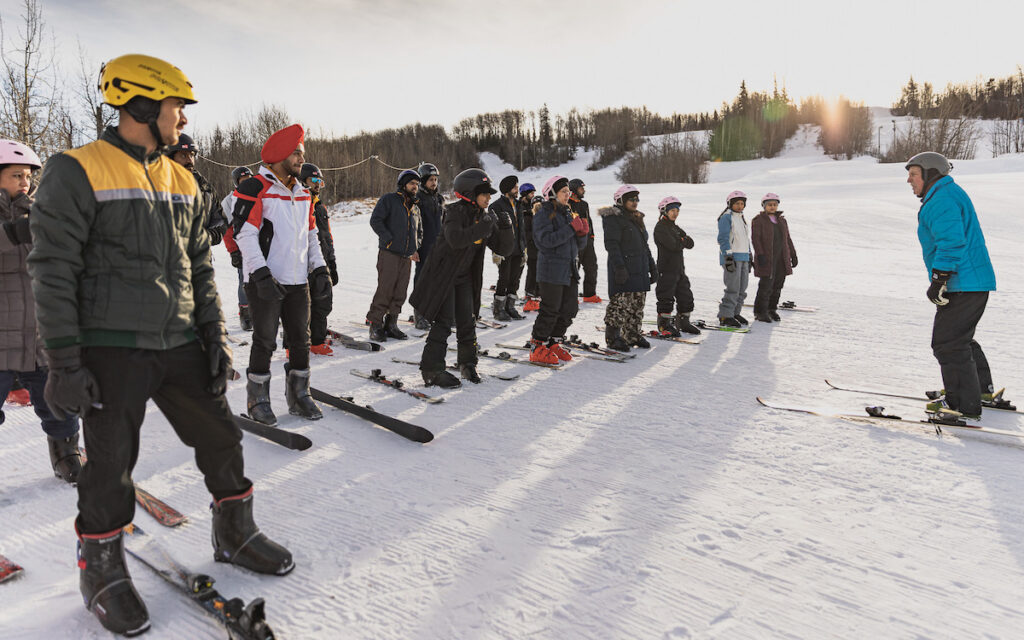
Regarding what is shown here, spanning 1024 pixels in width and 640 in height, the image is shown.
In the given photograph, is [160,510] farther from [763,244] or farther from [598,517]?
[763,244]

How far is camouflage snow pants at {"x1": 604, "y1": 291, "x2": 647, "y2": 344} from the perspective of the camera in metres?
→ 7.02

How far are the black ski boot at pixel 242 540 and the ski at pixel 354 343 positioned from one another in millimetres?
4574

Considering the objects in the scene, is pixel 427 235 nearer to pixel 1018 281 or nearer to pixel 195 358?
pixel 195 358

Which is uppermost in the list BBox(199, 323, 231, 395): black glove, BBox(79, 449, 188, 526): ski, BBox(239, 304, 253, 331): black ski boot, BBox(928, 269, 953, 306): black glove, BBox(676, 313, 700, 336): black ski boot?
BBox(199, 323, 231, 395): black glove

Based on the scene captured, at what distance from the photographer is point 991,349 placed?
6.76m

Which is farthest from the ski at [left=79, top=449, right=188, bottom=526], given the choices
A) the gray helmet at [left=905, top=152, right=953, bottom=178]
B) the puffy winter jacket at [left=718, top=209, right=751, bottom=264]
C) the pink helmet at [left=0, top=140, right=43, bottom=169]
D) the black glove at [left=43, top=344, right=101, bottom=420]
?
the puffy winter jacket at [left=718, top=209, right=751, bottom=264]

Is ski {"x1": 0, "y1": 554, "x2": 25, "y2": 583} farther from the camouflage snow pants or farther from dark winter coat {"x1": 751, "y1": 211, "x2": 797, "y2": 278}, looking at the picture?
dark winter coat {"x1": 751, "y1": 211, "x2": 797, "y2": 278}

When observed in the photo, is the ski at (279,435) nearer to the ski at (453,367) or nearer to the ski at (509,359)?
the ski at (453,367)

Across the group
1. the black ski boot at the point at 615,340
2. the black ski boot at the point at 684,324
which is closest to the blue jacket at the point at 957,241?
the black ski boot at the point at 615,340

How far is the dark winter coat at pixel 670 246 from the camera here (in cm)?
757

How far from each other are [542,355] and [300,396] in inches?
106

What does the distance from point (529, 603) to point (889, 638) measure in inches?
53.8

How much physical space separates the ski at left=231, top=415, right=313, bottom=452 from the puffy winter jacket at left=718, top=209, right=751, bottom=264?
6.51 meters

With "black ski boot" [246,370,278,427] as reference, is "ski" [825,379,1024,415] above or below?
below
